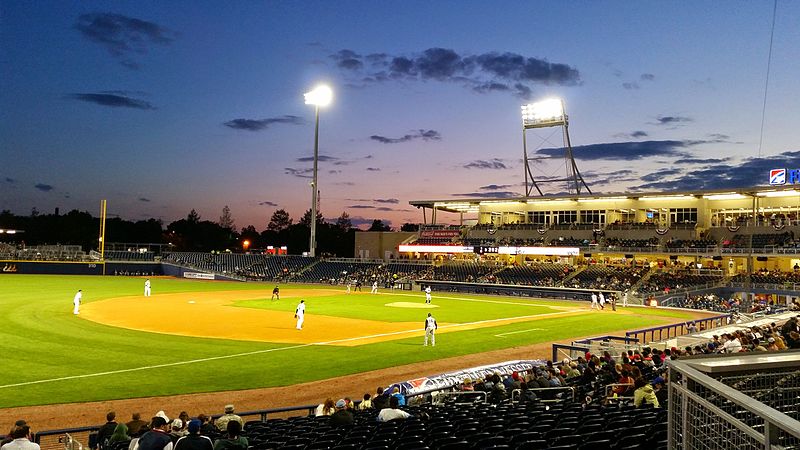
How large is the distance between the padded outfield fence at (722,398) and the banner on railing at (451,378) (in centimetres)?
1166

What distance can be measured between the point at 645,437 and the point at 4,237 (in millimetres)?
134078

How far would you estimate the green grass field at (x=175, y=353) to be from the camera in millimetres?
17891

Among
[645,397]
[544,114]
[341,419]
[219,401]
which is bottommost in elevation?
[219,401]

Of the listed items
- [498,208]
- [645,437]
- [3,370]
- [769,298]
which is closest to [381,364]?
[3,370]

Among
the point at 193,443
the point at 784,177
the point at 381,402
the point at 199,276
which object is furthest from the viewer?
the point at 199,276

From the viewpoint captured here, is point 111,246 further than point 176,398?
Yes

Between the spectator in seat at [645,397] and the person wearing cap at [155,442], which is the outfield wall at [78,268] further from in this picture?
the spectator in seat at [645,397]

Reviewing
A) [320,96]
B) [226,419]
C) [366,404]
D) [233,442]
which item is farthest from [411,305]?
[233,442]

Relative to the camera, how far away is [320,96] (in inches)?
2822

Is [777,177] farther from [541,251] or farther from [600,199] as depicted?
[541,251]

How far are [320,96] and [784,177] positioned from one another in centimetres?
5067

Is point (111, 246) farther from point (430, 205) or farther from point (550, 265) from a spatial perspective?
point (550, 265)

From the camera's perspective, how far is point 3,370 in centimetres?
1908

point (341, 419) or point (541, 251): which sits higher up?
point (541, 251)
